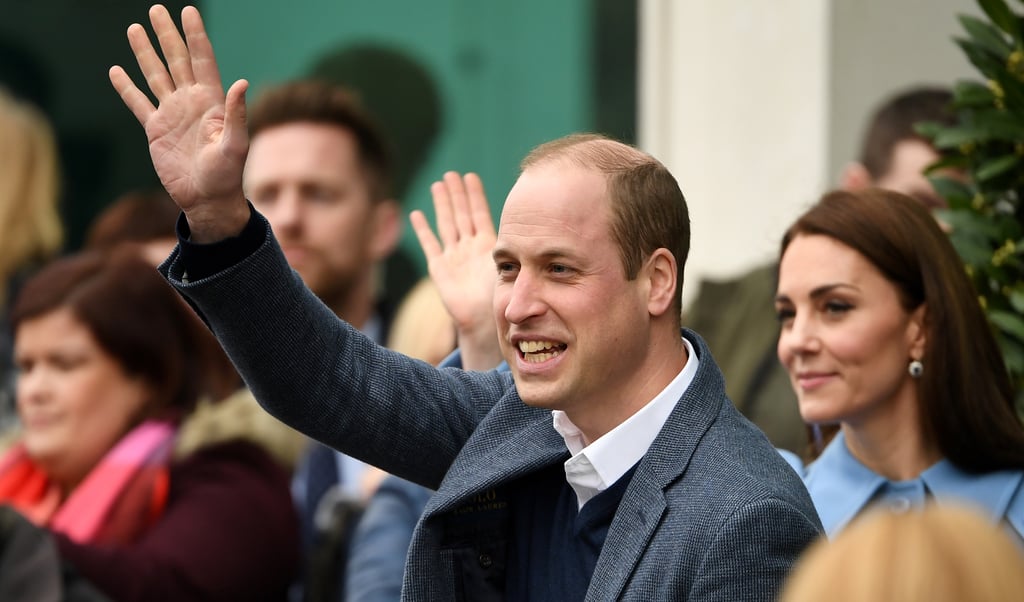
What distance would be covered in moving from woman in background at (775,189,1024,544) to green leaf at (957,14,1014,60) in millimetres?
603

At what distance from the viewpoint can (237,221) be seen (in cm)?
311

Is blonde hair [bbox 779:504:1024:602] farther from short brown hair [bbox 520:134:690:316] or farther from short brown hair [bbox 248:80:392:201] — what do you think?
short brown hair [bbox 248:80:392:201]

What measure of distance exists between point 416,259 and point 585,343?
242 inches

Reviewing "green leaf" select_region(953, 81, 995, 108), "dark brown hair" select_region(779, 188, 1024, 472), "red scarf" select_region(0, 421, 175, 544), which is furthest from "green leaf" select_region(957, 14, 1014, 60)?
"red scarf" select_region(0, 421, 175, 544)

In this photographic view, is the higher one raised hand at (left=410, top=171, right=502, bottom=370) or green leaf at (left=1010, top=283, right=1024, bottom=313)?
raised hand at (left=410, top=171, right=502, bottom=370)

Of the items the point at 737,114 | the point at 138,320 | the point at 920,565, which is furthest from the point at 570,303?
the point at 737,114

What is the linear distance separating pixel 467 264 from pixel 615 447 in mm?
1146

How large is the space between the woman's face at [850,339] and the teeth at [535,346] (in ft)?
4.39

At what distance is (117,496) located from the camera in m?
5.54

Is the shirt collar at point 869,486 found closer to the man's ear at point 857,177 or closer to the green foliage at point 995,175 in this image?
the green foliage at point 995,175

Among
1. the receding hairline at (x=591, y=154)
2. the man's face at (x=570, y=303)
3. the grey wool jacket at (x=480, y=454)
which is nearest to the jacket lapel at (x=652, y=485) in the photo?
the grey wool jacket at (x=480, y=454)

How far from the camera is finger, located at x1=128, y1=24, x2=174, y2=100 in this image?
3.20 m

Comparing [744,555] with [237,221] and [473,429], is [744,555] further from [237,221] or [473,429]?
[237,221]

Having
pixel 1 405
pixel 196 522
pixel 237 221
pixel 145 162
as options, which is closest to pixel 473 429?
pixel 237 221
